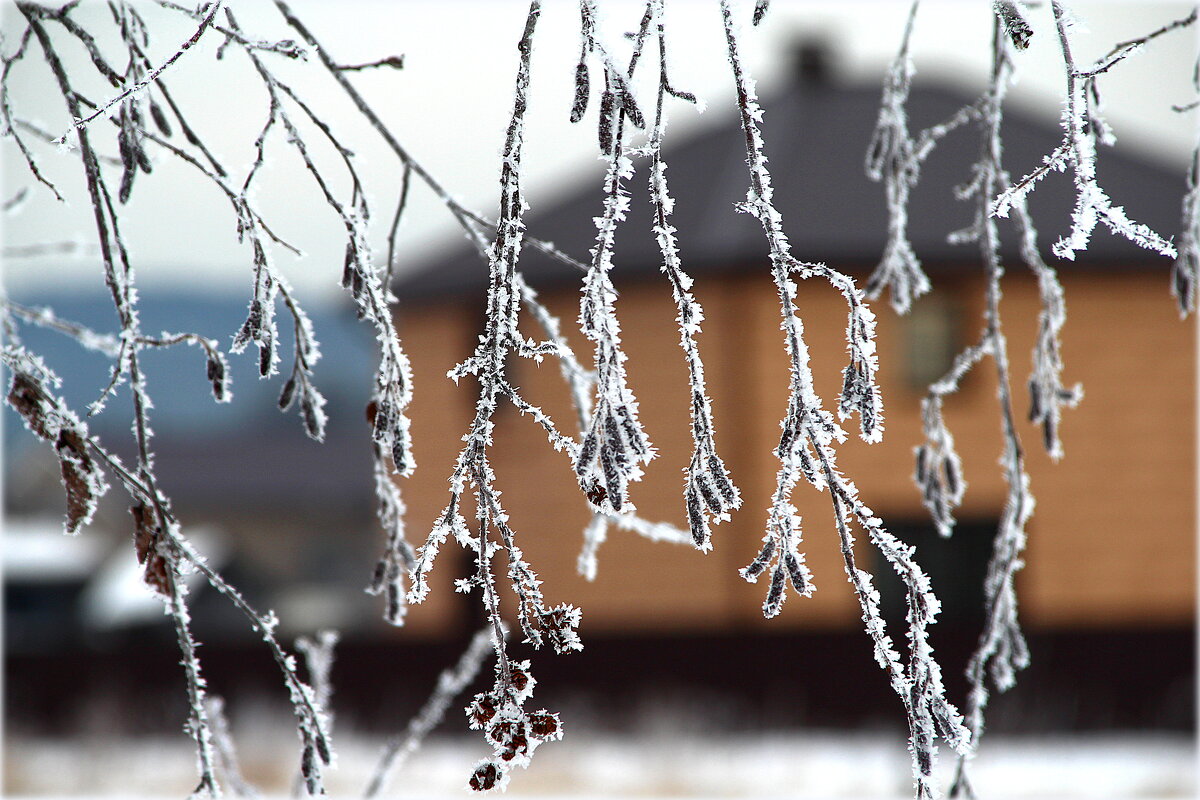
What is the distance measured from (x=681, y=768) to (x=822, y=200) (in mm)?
6234

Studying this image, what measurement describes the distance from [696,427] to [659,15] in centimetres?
41

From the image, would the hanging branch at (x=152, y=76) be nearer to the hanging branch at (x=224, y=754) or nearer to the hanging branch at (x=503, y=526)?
the hanging branch at (x=503, y=526)

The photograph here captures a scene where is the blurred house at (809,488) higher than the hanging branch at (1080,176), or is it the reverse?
the blurred house at (809,488)

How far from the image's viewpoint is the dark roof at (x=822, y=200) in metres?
11.1

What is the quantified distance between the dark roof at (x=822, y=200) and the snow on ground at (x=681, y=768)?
170 inches

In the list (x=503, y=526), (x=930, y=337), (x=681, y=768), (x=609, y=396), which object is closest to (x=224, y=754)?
(x=503, y=526)

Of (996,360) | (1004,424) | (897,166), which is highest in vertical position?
(897,166)

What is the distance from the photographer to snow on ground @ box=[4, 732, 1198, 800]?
777 cm

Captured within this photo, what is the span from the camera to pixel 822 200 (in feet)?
38.6

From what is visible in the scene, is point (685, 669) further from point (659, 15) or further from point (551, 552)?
point (659, 15)

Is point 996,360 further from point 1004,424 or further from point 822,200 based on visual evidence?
point 822,200

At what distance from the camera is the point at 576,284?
1102 cm

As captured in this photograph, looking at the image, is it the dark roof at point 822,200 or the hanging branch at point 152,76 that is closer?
the hanging branch at point 152,76

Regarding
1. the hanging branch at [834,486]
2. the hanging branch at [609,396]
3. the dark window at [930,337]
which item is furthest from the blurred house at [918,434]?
the hanging branch at [609,396]
